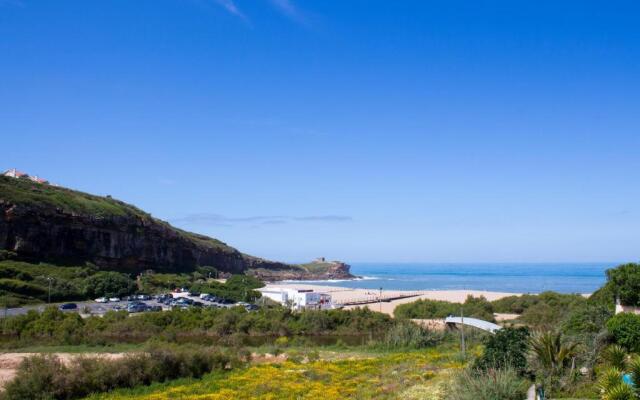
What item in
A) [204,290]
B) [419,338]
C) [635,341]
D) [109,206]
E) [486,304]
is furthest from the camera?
[109,206]

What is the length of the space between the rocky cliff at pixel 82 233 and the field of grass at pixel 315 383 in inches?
2528

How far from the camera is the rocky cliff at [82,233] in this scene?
76.2 meters

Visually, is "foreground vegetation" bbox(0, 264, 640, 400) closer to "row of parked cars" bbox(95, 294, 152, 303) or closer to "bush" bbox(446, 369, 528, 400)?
"bush" bbox(446, 369, 528, 400)

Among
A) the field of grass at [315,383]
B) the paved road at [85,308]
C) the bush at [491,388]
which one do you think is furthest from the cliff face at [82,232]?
the bush at [491,388]

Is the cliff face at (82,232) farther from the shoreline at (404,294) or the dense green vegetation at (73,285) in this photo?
the shoreline at (404,294)

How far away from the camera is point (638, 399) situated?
429 inches

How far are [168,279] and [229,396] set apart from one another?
73799 mm

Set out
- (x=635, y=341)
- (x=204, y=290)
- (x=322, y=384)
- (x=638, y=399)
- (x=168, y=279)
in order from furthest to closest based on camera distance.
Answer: (x=168, y=279) → (x=204, y=290) → (x=322, y=384) → (x=635, y=341) → (x=638, y=399)

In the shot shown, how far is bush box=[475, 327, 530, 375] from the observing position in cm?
1723

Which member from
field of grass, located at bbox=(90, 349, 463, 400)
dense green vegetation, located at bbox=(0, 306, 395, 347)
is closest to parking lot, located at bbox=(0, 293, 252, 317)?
dense green vegetation, located at bbox=(0, 306, 395, 347)

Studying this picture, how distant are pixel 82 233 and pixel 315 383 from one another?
76.6 meters

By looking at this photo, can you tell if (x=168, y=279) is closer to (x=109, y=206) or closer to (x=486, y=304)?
(x=109, y=206)

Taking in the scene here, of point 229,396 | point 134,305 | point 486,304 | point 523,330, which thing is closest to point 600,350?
point 523,330

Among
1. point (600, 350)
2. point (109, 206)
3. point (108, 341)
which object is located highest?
point (109, 206)
